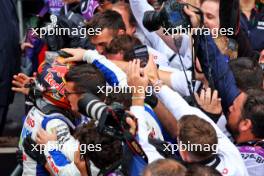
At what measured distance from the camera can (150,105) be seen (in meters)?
3.23

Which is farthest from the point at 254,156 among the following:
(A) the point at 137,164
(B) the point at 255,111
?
(A) the point at 137,164

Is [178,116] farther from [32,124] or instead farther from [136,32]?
[136,32]

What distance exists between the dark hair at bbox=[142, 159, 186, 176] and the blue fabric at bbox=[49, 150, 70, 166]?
2.79 feet

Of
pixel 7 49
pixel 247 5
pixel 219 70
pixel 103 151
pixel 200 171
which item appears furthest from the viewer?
pixel 247 5

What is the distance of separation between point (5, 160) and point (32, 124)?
1.95 meters

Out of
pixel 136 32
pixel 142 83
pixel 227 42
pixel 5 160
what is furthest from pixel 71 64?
pixel 5 160

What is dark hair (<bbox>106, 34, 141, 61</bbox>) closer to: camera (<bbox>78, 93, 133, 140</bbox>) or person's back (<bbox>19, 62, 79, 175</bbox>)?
person's back (<bbox>19, 62, 79, 175</bbox>)

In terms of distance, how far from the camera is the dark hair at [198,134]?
278 centimetres

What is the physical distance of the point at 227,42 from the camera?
12.6ft

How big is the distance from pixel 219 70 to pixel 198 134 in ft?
2.04

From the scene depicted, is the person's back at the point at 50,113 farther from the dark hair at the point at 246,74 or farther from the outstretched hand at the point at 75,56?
the dark hair at the point at 246,74

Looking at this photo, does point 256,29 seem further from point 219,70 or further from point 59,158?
point 59,158

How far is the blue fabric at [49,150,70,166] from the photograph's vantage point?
10.7 ft

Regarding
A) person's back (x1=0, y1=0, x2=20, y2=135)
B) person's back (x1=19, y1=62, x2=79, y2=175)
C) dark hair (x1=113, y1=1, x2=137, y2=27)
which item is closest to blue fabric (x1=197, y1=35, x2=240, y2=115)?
person's back (x1=19, y1=62, x2=79, y2=175)
